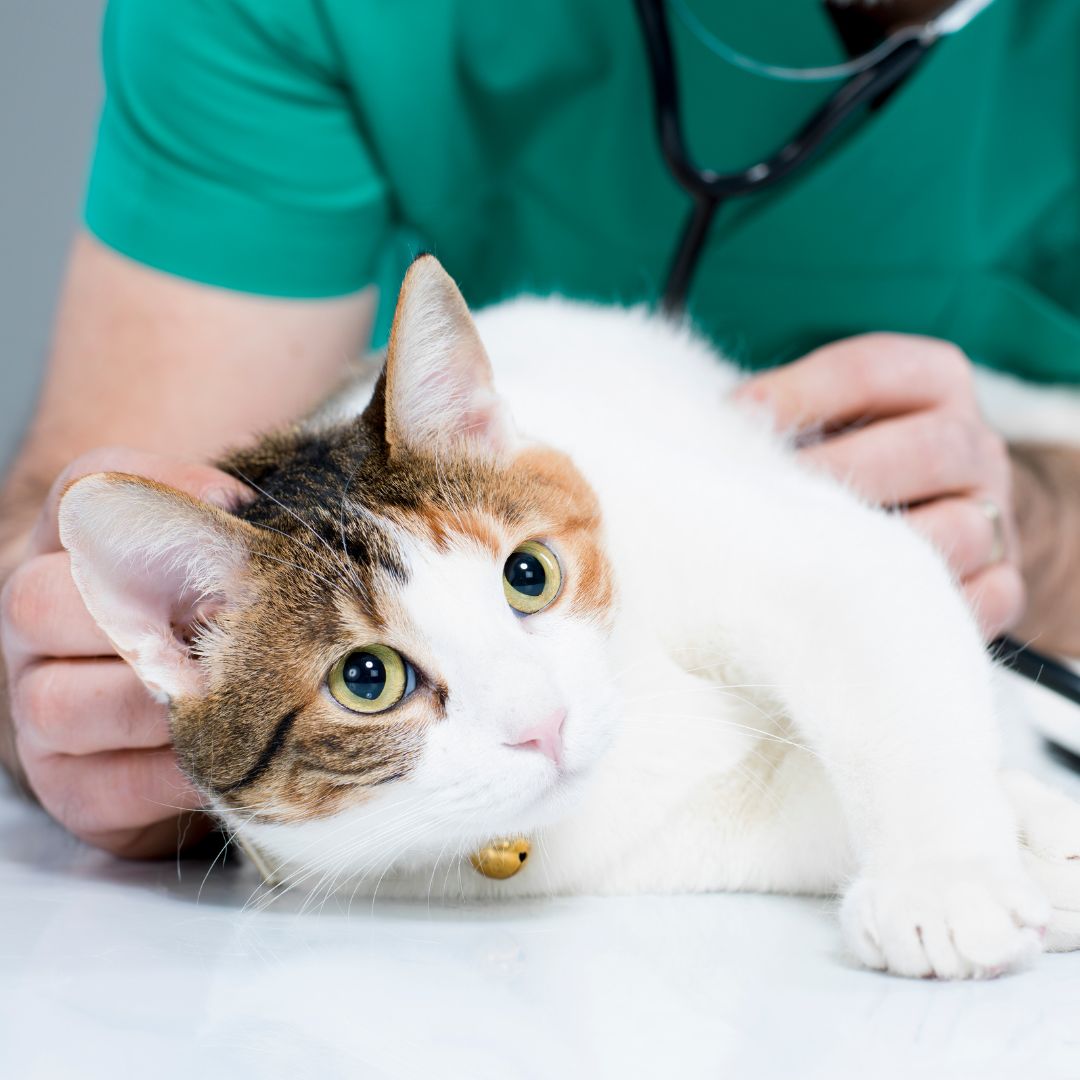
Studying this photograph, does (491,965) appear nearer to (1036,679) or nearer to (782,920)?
(782,920)

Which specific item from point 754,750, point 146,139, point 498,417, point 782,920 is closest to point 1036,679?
point 754,750

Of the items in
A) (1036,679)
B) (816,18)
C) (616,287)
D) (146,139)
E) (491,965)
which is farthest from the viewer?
(616,287)

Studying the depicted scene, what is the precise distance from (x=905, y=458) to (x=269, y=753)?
37.6 inches

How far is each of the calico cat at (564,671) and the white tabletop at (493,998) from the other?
60mm

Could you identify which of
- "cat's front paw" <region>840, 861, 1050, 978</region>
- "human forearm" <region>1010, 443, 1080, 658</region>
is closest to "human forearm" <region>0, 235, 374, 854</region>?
"cat's front paw" <region>840, 861, 1050, 978</region>

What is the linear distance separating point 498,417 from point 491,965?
1.78 feet

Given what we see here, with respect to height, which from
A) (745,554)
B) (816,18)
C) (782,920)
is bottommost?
(782,920)

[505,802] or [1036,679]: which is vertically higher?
[505,802]

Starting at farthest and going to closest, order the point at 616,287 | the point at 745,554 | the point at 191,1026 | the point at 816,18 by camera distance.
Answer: the point at 616,287, the point at 816,18, the point at 745,554, the point at 191,1026

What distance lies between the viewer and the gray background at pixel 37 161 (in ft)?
9.61

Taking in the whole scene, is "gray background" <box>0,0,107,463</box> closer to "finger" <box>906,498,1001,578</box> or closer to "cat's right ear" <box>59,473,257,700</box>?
"cat's right ear" <box>59,473,257,700</box>

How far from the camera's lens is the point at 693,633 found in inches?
44.3

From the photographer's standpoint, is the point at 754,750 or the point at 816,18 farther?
the point at 816,18

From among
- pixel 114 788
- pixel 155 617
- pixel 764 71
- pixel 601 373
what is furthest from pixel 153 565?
pixel 764 71
